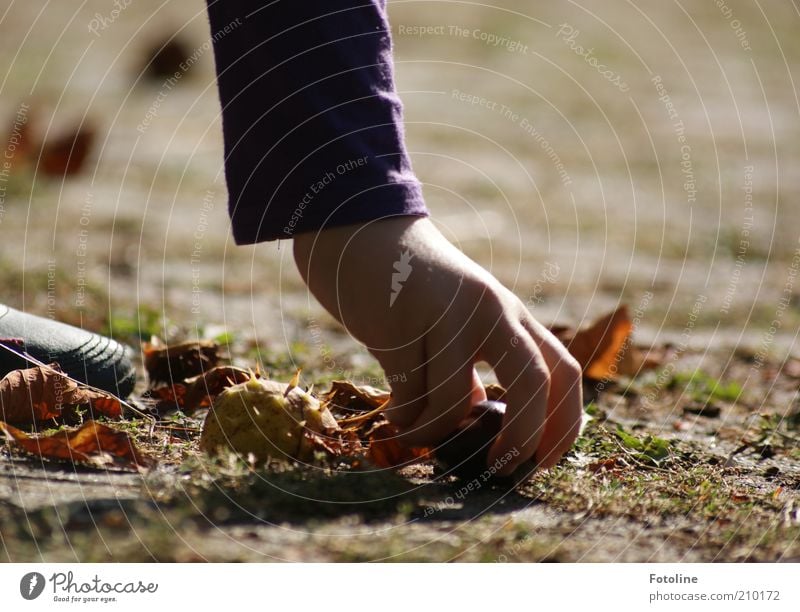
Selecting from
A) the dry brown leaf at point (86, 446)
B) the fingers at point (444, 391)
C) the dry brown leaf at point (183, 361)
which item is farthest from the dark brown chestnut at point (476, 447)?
the dry brown leaf at point (183, 361)

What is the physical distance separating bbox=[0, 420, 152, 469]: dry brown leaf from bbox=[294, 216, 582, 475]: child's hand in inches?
15.9

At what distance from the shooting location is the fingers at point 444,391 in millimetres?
1484

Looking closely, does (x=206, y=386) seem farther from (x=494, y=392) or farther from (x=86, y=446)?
(x=494, y=392)

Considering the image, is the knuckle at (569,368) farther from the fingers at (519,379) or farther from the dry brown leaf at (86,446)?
the dry brown leaf at (86,446)

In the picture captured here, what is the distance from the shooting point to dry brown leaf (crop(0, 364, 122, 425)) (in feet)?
5.59

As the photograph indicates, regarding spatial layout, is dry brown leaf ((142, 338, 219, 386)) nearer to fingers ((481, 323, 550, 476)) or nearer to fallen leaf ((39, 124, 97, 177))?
fingers ((481, 323, 550, 476))

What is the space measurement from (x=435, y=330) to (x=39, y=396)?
0.73 m

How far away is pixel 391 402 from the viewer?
62.4 inches

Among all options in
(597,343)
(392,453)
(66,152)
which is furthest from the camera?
(66,152)

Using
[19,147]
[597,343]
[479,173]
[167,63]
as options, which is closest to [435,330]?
[597,343]

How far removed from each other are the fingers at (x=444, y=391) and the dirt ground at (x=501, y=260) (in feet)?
0.27

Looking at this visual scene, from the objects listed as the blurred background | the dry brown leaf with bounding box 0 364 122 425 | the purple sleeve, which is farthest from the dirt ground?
the purple sleeve

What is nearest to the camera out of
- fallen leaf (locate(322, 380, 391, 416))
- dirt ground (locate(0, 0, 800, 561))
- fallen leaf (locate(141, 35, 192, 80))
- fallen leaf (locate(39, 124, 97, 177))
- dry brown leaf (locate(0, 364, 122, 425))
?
dirt ground (locate(0, 0, 800, 561))

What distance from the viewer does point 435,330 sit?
1.48 metres
